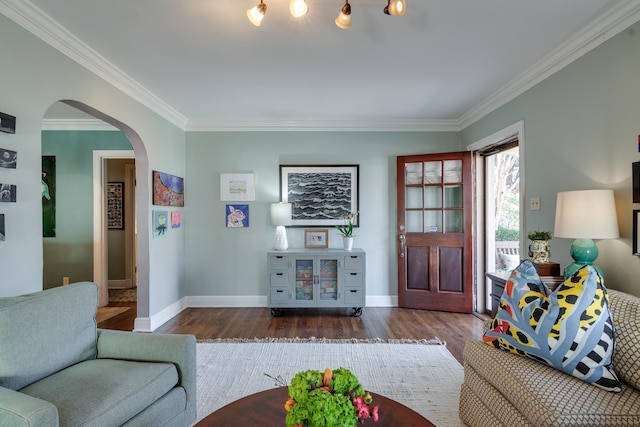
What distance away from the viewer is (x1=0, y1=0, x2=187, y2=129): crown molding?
1871mm

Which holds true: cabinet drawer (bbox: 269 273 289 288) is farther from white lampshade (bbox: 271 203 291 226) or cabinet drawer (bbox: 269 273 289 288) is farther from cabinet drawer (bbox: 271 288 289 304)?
white lampshade (bbox: 271 203 291 226)

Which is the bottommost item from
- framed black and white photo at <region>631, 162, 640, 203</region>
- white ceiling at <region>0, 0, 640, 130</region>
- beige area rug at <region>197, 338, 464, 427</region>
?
beige area rug at <region>197, 338, 464, 427</region>

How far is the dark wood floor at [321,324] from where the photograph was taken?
3176 mm

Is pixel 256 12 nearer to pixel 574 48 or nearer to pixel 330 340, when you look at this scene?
pixel 574 48

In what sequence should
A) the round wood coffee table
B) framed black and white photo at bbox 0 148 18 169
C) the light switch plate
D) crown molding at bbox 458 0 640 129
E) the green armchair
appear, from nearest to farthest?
1. the round wood coffee table
2. the green armchair
3. framed black and white photo at bbox 0 148 18 169
4. crown molding at bbox 458 0 640 129
5. the light switch plate

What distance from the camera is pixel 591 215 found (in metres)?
1.85

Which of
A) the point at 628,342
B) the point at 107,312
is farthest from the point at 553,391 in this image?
the point at 107,312

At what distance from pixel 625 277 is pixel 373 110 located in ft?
9.07

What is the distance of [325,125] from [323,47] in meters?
1.79

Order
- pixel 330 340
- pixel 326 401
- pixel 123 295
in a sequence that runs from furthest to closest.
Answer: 1. pixel 123 295
2. pixel 330 340
3. pixel 326 401

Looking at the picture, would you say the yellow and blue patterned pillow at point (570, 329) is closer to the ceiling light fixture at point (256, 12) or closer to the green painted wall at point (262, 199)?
the ceiling light fixture at point (256, 12)

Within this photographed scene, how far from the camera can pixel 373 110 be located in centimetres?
374

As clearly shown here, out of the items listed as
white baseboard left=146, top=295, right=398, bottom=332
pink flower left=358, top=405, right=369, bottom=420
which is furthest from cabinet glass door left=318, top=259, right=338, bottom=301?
pink flower left=358, top=405, right=369, bottom=420

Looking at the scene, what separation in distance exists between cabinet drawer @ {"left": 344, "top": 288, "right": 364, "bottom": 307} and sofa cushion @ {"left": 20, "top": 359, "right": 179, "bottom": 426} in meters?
2.35
